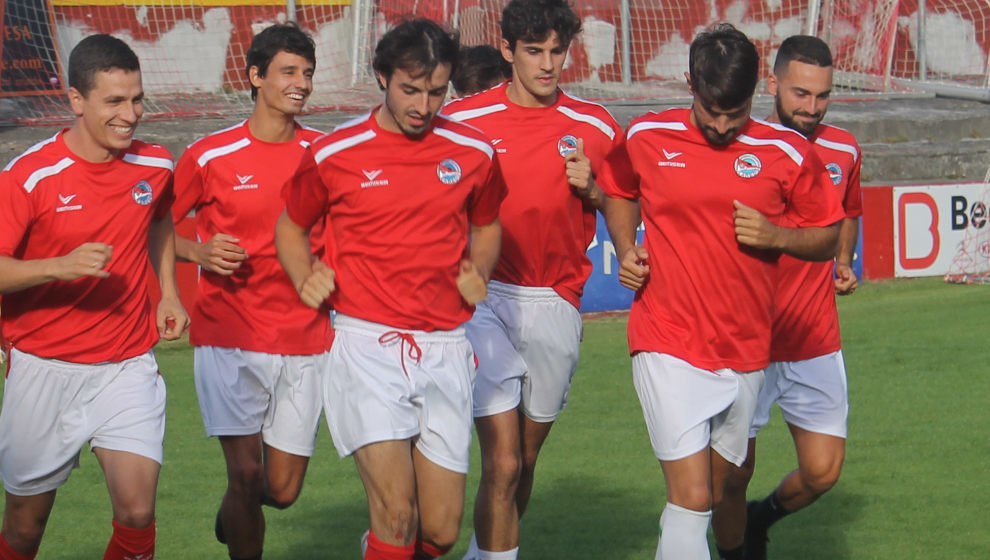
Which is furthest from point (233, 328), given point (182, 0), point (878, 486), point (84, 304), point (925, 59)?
point (925, 59)

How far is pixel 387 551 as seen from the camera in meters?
4.96

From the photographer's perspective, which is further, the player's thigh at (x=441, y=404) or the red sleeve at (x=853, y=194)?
the red sleeve at (x=853, y=194)

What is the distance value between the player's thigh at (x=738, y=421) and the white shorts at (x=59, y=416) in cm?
217

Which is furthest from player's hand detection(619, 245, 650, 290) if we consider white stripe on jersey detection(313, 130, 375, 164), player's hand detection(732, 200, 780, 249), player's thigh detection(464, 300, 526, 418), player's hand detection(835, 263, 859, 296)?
player's hand detection(835, 263, 859, 296)

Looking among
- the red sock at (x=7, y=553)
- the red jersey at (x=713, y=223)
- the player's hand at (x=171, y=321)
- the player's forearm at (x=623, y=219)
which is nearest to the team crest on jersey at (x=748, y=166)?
the red jersey at (x=713, y=223)

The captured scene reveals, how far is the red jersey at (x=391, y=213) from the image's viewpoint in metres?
5.11

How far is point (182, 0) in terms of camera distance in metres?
17.7

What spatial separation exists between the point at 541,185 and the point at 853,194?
61.4 inches

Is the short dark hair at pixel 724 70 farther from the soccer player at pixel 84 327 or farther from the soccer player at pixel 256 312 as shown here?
the soccer player at pixel 84 327

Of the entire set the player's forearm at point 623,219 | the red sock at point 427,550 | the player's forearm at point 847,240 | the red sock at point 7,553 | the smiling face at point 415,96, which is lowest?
the red sock at point 427,550

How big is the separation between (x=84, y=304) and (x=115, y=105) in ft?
2.59

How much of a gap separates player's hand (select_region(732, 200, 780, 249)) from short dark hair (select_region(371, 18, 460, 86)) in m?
1.19

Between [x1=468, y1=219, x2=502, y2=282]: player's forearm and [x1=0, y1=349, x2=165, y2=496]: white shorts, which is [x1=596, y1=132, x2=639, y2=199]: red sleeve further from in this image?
[x1=0, y1=349, x2=165, y2=496]: white shorts

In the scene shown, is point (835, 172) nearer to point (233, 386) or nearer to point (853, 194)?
point (853, 194)
